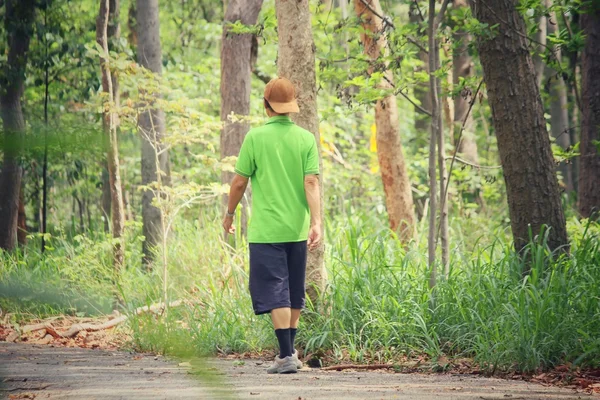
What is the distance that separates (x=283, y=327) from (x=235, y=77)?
6.28 meters

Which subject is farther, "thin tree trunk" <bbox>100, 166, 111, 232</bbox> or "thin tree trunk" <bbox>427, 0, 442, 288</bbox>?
"thin tree trunk" <bbox>427, 0, 442, 288</bbox>

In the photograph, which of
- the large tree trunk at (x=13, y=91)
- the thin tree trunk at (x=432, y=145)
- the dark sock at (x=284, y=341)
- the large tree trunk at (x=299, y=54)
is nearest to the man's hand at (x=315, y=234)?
the dark sock at (x=284, y=341)

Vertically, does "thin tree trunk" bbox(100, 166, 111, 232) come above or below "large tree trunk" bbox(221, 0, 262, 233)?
below

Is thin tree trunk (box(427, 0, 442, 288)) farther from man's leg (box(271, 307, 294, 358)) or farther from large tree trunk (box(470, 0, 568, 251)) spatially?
man's leg (box(271, 307, 294, 358))

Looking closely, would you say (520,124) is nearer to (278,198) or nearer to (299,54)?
(299,54)

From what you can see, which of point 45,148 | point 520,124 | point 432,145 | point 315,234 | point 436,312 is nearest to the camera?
point 45,148

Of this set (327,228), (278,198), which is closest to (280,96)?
(278,198)

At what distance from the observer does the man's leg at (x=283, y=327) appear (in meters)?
5.91

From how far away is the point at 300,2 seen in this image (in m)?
6.99

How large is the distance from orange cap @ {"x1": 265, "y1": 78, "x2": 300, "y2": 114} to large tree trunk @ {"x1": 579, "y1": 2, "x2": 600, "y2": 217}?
5.87m

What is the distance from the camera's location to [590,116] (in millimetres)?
10930

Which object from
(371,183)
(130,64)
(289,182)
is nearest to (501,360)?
(289,182)

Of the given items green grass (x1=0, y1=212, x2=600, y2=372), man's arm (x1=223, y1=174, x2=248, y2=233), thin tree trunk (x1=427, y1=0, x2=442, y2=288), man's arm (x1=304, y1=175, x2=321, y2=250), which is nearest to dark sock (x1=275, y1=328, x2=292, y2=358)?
green grass (x1=0, y1=212, x2=600, y2=372)

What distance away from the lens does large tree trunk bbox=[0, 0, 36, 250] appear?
0.72m
